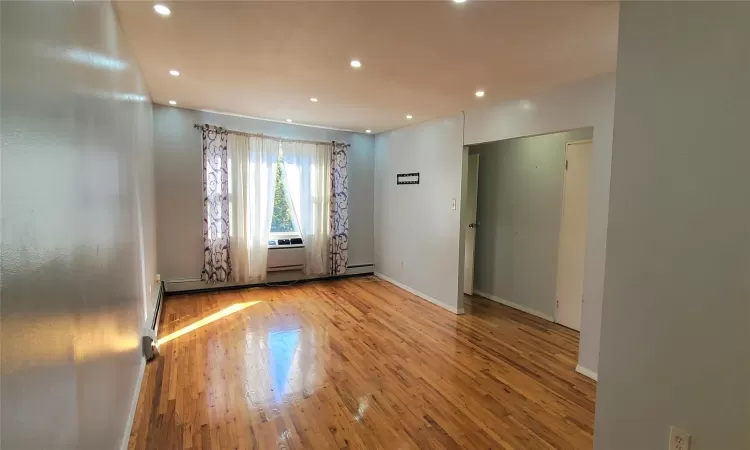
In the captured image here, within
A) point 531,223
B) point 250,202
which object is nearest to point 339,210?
point 250,202

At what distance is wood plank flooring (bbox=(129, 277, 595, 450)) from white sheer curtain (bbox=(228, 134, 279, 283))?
90 cm

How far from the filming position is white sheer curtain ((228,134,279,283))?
4922 mm

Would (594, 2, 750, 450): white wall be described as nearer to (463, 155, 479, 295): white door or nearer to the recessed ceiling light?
the recessed ceiling light

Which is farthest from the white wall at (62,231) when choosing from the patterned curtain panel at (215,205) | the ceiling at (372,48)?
the patterned curtain panel at (215,205)

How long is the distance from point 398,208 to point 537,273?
7.30ft

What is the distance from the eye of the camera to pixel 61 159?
110 centimetres

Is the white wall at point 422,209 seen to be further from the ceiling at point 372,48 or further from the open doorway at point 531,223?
the ceiling at point 372,48

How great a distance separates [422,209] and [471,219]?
74 cm

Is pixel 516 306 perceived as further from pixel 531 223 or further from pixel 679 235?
pixel 679 235

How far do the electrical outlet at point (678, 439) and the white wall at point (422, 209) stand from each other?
2827mm

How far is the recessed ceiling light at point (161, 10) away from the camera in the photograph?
1.96m

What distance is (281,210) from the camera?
215 inches

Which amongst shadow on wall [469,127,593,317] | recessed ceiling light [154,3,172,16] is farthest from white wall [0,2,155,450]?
shadow on wall [469,127,593,317]

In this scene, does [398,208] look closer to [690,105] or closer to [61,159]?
[690,105]
